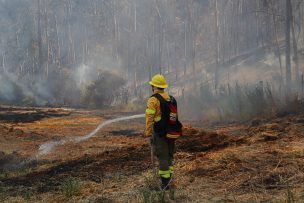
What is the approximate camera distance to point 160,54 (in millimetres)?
43906

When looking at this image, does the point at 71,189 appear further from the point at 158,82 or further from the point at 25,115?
the point at 25,115

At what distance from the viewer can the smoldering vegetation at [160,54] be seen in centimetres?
2419

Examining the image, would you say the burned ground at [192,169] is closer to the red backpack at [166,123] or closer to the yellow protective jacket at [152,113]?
the red backpack at [166,123]

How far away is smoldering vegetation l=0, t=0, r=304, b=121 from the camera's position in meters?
24.2

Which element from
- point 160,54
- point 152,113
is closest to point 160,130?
point 152,113

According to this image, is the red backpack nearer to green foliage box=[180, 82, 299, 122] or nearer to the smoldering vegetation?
green foliage box=[180, 82, 299, 122]

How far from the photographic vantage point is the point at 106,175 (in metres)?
8.07

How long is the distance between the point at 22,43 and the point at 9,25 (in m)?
4.47

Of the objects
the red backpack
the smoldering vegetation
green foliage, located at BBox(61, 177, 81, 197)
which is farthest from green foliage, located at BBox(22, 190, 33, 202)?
the smoldering vegetation

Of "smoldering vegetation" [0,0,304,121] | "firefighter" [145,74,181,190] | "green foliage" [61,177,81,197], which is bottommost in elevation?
"green foliage" [61,177,81,197]

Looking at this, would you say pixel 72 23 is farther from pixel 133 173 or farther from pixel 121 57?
pixel 133 173

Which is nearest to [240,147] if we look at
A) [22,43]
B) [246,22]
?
[246,22]

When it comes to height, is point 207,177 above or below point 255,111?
below

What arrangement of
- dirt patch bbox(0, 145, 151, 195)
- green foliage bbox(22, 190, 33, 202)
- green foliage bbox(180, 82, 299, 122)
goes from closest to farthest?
green foliage bbox(22, 190, 33, 202)
dirt patch bbox(0, 145, 151, 195)
green foliage bbox(180, 82, 299, 122)
